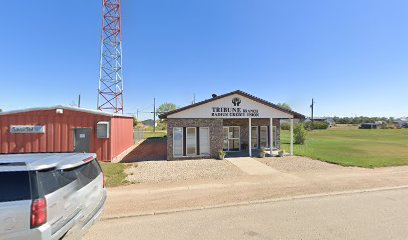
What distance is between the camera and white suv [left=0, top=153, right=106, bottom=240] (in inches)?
120

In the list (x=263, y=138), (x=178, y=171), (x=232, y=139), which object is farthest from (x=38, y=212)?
(x=263, y=138)

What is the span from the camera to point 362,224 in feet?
18.0

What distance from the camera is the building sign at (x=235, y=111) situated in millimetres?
16516

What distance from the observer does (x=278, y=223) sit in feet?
18.4

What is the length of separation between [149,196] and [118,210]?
1448 mm

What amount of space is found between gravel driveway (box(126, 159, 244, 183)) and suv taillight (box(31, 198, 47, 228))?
22.7ft

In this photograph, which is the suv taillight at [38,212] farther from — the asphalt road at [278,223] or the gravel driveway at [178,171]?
the gravel driveway at [178,171]

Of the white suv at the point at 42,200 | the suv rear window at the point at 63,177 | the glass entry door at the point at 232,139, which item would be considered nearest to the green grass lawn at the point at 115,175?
the suv rear window at the point at 63,177

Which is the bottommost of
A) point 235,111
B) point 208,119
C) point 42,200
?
point 42,200

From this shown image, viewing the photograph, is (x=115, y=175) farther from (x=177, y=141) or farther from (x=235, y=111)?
(x=235, y=111)

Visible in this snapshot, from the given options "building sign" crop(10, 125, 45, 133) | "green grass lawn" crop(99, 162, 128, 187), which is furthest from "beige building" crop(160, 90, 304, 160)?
"building sign" crop(10, 125, 45, 133)

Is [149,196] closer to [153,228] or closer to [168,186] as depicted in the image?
[168,186]

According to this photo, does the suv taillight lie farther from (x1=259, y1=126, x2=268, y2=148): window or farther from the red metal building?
(x1=259, y1=126, x2=268, y2=148): window

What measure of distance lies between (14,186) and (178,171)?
912 centimetres
